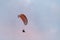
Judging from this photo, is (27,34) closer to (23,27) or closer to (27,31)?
(27,31)

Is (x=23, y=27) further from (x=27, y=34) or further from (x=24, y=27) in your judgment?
(x=27, y=34)

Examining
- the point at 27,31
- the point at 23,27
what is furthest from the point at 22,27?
the point at 27,31

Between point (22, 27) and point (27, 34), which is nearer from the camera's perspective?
point (22, 27)

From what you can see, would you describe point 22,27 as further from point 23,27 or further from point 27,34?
point 27,34

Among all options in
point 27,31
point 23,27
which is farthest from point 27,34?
point 23,27

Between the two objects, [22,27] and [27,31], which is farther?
[27,31]
